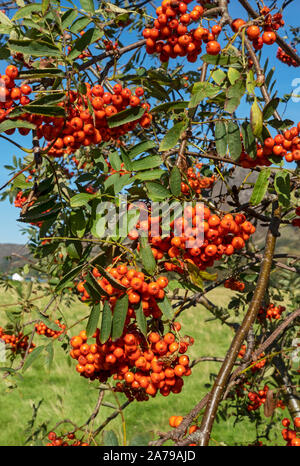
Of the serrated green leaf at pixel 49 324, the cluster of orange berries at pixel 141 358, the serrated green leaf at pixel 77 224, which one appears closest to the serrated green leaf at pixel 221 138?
the serrated green leaf at pixel 77 224

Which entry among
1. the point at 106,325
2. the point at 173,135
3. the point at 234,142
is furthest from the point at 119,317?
the point at 234,142

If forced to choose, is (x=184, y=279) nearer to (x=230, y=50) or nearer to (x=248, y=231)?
(x=248, y=231)

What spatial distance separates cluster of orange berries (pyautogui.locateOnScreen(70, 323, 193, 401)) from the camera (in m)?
1.59

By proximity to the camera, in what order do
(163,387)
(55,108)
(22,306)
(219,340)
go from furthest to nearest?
(219,340) < (22,306) < (163,387) < (55,108)

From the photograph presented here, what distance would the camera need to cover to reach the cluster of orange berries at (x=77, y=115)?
1.50 meters

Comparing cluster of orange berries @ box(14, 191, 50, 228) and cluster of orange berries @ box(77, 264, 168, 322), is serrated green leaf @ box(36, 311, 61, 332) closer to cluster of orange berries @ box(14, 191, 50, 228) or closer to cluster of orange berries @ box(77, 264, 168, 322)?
cluster of orange berries @ box(14, 191, 50, 228)

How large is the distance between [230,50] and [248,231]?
896 millimetres

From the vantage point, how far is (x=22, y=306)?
3.76 m

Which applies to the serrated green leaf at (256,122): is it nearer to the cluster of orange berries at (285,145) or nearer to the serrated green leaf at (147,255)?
the cluster of orange berries at (285,145)

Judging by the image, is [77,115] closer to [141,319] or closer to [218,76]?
[218,76]

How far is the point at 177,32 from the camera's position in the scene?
1838mm

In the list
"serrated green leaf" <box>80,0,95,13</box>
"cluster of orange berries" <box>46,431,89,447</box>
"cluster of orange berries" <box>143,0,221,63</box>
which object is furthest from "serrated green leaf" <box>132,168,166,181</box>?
"cluster of orange berries" <box>46,431,89,447</box>
